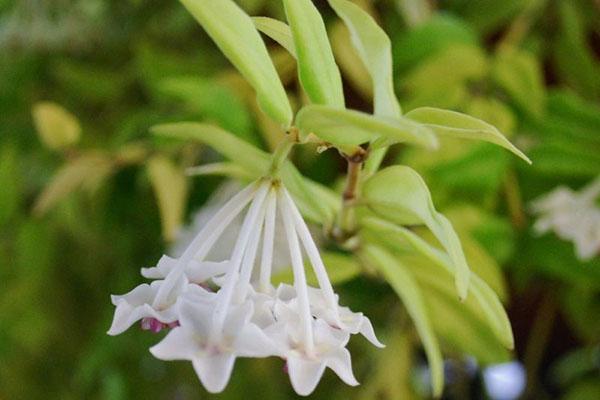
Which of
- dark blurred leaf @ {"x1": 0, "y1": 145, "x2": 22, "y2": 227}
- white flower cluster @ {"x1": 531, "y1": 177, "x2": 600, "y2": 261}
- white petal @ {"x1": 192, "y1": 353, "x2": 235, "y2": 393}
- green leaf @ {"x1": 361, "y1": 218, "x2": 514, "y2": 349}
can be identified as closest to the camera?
white petal @ {"x1": 192, "y1": 353, "x2": 235, "y2": 393}

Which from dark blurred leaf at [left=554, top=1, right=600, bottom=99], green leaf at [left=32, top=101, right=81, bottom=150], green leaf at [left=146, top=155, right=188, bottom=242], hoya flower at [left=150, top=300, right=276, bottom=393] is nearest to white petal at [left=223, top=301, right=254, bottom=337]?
hoya flower at [left=150, top=300, right=276, bottom=393]

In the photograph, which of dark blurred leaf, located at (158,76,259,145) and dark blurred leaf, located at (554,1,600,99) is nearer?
dark blurred leaf, located at (158,76,259,145)

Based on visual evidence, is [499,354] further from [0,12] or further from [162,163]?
[0,12]

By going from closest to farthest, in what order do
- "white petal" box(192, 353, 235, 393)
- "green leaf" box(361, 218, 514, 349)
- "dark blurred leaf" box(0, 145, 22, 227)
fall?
1. "white petal" box(192, 353, 235, 393)
2. "green leaf" box(361, 218, 514, 349)
3. "dark blurred leaf" box(0, 145, 22, 227)

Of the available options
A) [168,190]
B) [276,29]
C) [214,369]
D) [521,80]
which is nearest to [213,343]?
[214,369]

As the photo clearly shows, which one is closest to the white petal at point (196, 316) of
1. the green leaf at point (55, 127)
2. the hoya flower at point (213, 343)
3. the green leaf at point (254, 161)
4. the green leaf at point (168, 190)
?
the hoya flower at point (213, 343)

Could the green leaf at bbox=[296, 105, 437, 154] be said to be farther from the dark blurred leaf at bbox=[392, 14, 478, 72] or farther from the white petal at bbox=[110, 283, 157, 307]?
the dark blurred leaf at bbox=[392, 14, 478, 72]

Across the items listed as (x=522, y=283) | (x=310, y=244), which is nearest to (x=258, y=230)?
(x=310, y=244)

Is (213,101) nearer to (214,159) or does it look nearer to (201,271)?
(214,159)
